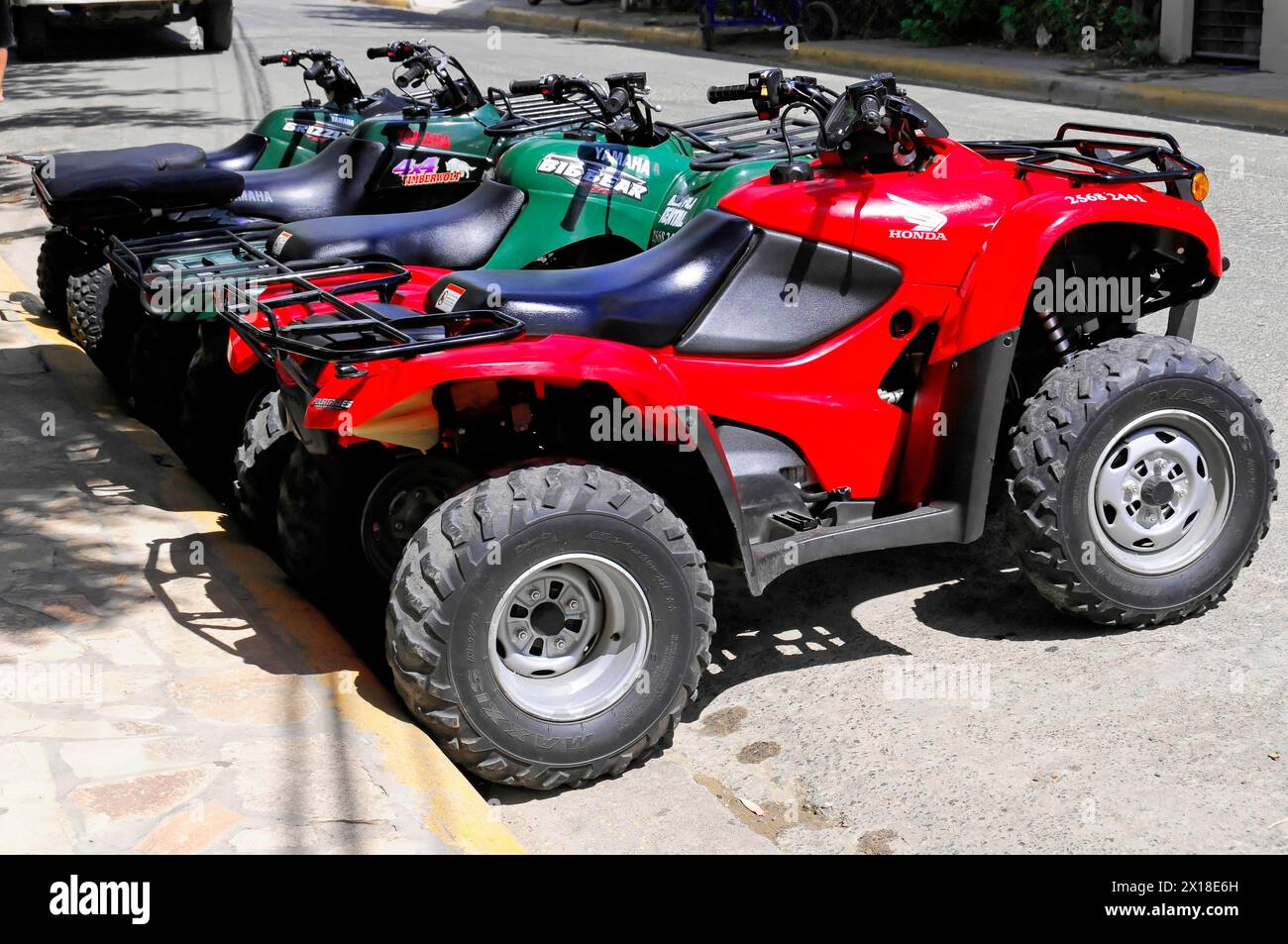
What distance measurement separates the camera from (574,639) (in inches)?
165

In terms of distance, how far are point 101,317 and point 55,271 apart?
1.01 metres

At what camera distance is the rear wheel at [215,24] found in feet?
67.1

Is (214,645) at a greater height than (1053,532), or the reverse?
(1053,532)

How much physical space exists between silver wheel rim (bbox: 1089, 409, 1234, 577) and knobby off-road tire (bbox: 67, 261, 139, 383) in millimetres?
4807

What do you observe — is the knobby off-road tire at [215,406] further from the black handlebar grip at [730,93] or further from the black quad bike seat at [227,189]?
the black handlebar grip at [730,93]

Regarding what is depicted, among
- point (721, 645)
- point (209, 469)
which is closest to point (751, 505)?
point (721, 645)

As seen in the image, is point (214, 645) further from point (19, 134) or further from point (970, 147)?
point (19, 134)

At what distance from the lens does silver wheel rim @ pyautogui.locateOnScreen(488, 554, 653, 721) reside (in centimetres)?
411

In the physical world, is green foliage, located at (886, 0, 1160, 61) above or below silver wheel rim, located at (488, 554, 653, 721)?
above

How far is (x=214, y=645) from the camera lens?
15.3ft

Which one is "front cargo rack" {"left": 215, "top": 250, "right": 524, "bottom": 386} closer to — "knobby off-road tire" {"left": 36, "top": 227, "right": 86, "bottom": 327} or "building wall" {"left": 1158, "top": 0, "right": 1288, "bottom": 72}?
"knobby off-road tire" {"left": 36, "top": 227, "right": 86, "bottom": 327}

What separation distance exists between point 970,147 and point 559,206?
5.62ft

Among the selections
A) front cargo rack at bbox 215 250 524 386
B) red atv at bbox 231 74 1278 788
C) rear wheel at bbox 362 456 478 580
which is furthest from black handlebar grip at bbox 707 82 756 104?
rear wheel at bbox 362 456 478 580
